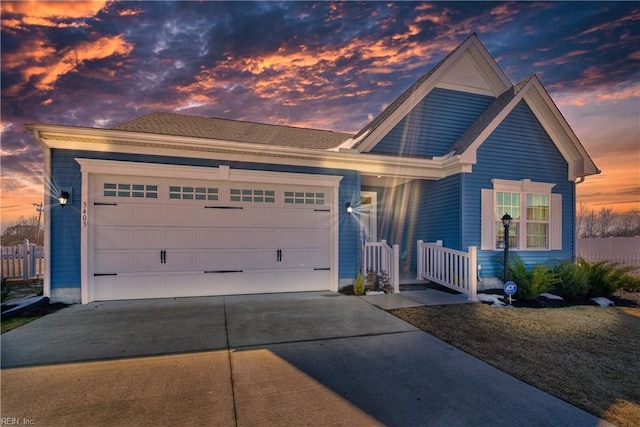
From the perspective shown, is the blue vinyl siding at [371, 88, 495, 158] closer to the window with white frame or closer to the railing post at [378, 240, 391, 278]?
the window with white frame

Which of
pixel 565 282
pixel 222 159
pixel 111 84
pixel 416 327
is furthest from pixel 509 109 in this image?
pixel 111 84

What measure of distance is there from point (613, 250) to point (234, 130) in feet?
44.4

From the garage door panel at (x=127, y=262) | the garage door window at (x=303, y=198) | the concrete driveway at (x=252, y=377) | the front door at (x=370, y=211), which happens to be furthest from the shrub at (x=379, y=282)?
the garage door panel at (x=127, y=262)

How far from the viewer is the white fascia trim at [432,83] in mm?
8836

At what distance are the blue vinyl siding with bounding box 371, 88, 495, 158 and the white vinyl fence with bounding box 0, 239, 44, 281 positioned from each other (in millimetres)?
10591

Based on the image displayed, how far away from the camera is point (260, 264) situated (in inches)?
299

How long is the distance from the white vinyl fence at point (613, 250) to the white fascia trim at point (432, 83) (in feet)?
21.7

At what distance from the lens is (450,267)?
26.1ft

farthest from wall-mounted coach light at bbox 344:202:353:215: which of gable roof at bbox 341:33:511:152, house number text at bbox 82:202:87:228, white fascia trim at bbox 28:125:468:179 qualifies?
house number text at bbox 82:202:87:228

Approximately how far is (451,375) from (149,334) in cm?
402

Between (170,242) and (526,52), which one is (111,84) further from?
(526,52)

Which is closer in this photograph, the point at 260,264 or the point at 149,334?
the point at 149,334

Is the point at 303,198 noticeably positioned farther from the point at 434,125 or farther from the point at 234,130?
the point at 434,125

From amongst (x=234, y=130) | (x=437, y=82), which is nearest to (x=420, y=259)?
(x=437, y=82)
